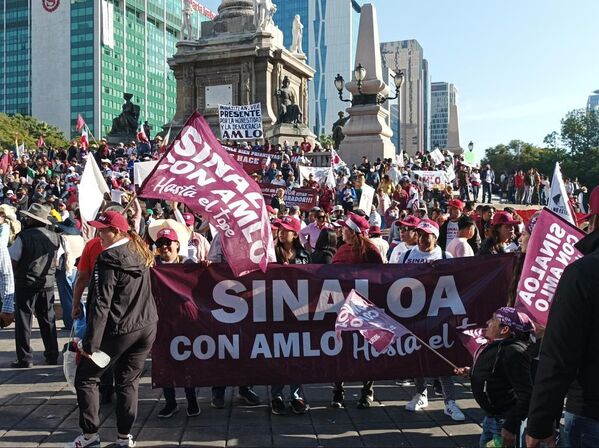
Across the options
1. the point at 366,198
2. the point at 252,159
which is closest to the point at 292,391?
the point at 252,159

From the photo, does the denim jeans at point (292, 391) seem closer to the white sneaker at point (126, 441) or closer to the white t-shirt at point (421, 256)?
the white sneaker at point (126, 441)

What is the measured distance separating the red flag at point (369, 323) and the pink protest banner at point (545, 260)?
0.97 metres

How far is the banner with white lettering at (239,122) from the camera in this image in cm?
1842

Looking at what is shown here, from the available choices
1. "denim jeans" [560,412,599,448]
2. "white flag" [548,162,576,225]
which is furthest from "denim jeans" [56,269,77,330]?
"denim jeans" [560,412,599,448]

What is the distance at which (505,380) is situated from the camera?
4.24 m

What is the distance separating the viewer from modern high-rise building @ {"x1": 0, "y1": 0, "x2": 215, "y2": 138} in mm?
121875

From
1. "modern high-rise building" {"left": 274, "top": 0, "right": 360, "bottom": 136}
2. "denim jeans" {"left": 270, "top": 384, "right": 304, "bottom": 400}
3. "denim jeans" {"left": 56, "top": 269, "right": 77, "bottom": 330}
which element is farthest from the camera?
"modern high-rise building" {"left": 274, "top": 0, "right": 360, "bottom": 136}

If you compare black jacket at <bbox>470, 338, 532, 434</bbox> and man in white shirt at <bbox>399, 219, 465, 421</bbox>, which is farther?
man in white shirt at <bbox>399, 219, 465, 421</bbox>

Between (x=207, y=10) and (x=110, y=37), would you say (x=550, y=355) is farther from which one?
(x=207, y=10)

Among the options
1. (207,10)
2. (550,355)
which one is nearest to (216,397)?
(550,355)

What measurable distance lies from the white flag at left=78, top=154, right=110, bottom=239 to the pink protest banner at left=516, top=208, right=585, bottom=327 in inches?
182

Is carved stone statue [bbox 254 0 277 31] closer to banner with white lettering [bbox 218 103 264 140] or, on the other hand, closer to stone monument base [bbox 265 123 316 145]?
stone monument base [bbox 265 123 316 145]

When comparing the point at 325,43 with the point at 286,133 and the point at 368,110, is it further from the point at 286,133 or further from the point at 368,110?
the point at 368,110

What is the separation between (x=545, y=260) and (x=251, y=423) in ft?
9.55
